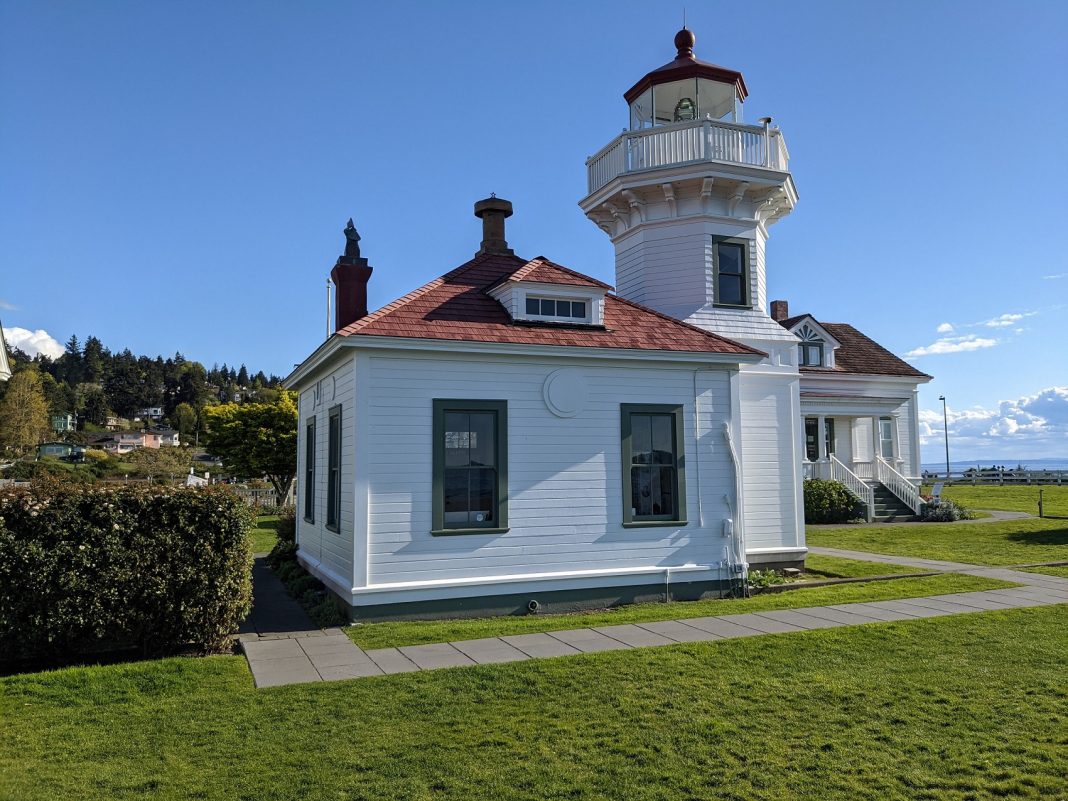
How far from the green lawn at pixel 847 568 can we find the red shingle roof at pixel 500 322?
479cm

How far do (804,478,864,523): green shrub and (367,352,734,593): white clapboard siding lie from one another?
A: 632 inches

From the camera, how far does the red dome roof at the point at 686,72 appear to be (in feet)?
51.7

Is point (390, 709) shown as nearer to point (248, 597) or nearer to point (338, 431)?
point (248, 597)

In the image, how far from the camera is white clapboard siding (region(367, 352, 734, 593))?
10188mm

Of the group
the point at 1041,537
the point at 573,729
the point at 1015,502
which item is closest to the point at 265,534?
the point at 573,729

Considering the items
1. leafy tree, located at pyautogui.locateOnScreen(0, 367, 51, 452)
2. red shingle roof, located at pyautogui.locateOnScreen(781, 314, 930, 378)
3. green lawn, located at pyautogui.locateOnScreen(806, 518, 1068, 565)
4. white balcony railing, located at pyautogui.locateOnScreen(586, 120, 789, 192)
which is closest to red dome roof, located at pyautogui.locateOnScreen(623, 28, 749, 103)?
white balcony railing, located at pyautogui.locateOnScreen(586, 120, 789, 192)

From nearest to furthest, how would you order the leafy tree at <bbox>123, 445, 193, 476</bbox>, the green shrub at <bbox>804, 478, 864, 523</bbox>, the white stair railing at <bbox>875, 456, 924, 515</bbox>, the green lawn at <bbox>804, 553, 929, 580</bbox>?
the green lawn at <bbox>804, 553, 929, 580</bbox> < the green shrub at <bbox>804, 478, 864, 523</bbox> < the white stair railing at <bbox>875, 456, 924, 515</bbox> < the leafy tree at <bbox>123, 445, 193, 476</bbox>

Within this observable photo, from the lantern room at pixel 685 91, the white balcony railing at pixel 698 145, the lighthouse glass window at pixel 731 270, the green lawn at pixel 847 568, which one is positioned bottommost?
the green lawn at pixel 847 568

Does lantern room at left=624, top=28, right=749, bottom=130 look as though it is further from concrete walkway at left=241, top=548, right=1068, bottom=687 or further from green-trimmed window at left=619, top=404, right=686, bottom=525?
concrete walkway at left=241, top=548, right=1068, bottom=687

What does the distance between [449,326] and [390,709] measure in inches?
220

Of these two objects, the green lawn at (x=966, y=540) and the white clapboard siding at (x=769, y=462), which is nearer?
the white clapboard siding at (x=769, y=462)

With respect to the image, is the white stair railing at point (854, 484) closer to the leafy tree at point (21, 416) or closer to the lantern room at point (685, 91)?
the lantern room at point (685, 91)

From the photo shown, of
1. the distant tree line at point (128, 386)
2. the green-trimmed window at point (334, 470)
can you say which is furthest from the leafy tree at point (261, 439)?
the distant tree line at point (128, 386)

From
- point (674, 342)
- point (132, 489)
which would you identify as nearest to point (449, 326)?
point (674, 342)
